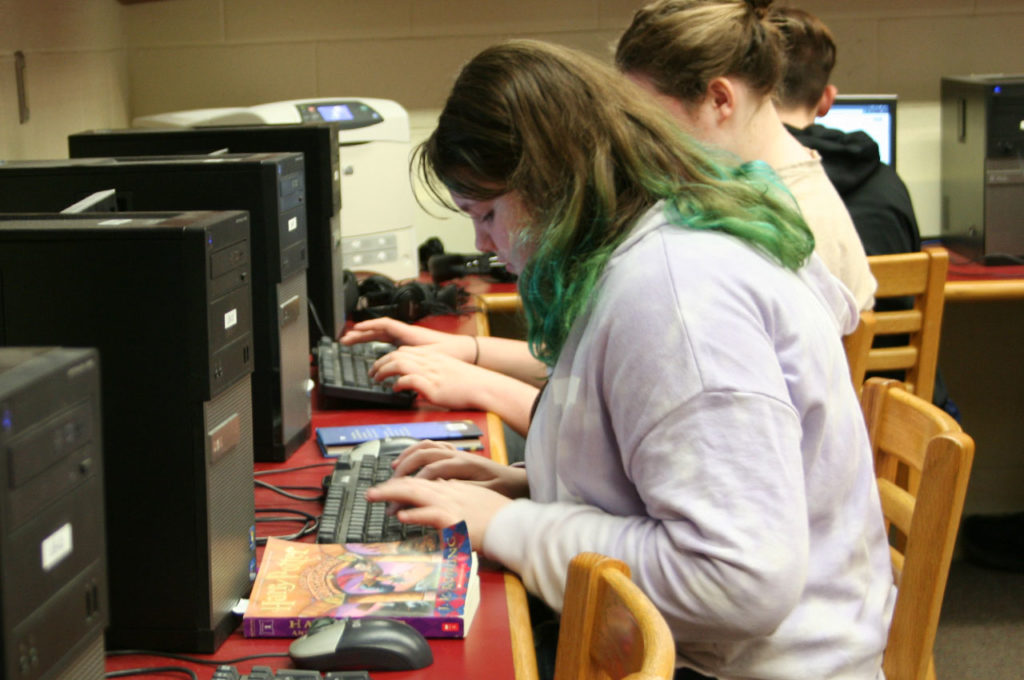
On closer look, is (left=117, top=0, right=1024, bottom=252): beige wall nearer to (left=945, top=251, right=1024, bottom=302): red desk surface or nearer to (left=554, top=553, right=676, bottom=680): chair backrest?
(left=945, top=251, right=1024, bottom=302): red desk surface

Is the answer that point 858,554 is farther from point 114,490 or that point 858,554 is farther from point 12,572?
point 12,572

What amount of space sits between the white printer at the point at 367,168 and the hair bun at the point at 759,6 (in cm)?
98

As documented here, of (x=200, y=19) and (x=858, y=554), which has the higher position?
(x=200, y=19)

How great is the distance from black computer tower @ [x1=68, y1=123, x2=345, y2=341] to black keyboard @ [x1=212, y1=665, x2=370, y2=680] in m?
1.09

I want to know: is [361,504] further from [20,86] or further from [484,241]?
[20,86]

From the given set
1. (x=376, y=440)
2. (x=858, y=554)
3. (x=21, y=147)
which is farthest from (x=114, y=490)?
(x=21, y=147)

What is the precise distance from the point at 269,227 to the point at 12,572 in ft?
3.01

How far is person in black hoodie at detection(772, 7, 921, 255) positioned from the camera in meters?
2.28

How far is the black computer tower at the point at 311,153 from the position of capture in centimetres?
188

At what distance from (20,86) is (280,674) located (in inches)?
58.9

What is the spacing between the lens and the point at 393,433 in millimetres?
1591

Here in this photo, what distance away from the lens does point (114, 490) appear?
3.27 ft

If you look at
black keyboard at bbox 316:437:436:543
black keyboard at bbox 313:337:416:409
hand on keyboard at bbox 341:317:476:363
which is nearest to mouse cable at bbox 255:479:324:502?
black keyboard at bbox 316:437:436:543

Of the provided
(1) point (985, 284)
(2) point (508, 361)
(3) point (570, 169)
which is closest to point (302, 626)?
(3) point (570, 169)
